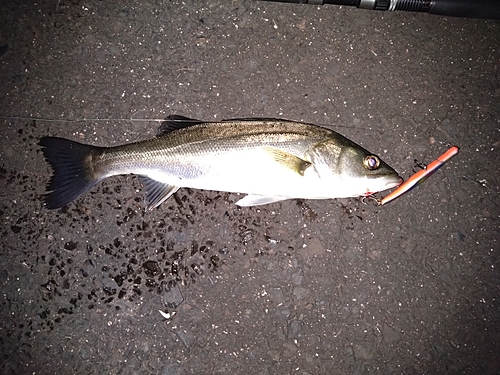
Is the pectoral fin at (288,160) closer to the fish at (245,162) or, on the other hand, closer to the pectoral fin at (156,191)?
the fish at (245,162)

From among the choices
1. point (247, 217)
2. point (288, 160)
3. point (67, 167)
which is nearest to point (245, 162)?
point (288, 160)

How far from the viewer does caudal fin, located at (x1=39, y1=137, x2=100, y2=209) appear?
106 inches

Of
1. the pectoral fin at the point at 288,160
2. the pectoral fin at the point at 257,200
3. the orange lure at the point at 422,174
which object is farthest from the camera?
the orange lure at the point at 422,174

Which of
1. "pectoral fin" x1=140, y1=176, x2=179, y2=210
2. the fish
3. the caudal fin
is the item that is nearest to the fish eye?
the fish

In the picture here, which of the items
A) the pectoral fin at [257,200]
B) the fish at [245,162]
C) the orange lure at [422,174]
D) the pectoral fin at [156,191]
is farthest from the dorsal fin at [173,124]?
the orange lure at [422,174]

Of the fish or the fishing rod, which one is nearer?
the fish

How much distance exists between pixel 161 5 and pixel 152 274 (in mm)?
2340

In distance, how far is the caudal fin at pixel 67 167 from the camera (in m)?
2.69

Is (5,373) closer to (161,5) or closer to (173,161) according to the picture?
(173,161)

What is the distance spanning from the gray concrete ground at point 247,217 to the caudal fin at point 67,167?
7.9 inches

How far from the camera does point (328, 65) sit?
3.08m

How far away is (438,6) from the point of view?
285 cm

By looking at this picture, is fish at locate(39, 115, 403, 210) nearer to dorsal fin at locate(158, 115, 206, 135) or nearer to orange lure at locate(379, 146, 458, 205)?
dorsal fin at locate(158, 115, 206, 135)

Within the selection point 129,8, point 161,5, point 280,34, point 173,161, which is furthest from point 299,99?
point 129,8
